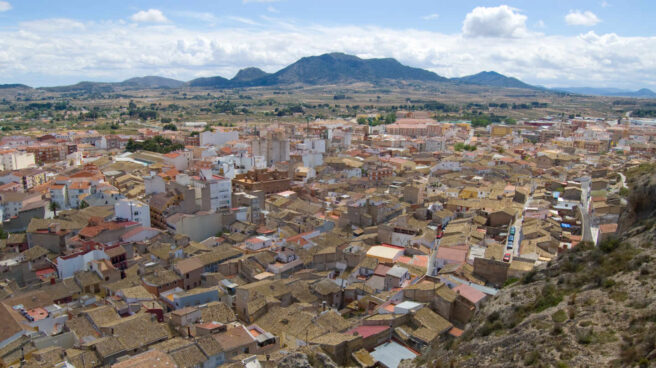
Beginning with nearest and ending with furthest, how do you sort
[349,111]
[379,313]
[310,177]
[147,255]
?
[379,313]
[147,255]
[310,177]
[349,111]

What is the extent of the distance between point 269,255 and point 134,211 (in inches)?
325

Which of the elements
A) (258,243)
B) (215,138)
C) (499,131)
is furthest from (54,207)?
(499,131)

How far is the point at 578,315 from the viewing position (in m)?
9.01

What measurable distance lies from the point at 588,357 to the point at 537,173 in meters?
31.3

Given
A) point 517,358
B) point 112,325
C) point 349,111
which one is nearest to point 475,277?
point 517,358

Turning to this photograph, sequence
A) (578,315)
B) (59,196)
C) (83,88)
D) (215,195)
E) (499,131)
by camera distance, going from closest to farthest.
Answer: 1. (578,315)
2. (215,195)
3. (59,196)
4. (499,131)
5. (83,88)

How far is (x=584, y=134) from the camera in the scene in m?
60.0

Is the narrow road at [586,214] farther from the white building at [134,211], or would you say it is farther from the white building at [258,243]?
the white building at [134,211]

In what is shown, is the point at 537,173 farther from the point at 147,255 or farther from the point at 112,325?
the point at 112,325

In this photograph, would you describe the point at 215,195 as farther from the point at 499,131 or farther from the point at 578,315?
the point at 499,131

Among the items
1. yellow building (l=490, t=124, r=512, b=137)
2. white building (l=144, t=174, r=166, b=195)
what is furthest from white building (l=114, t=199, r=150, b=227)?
yellow building (l=490, t=124, r=512, b=137)

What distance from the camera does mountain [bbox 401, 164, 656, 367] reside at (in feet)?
25.7

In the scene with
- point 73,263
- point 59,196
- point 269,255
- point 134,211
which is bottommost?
point 73,263

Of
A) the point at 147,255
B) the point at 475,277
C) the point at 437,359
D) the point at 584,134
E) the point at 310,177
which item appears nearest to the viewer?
the point at 437,359
